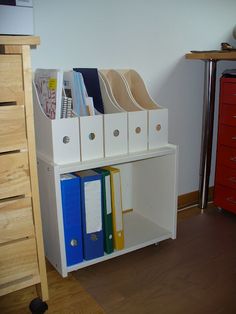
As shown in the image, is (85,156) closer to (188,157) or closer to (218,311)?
(218,311)

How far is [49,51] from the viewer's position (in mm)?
1489

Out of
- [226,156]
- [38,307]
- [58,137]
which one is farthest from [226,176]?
[38,307]

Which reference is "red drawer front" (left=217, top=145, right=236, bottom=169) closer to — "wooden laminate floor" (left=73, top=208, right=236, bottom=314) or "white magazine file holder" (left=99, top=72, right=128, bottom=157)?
"wooden laminate floor" (left=73, top=208, right=236, bottom=314)

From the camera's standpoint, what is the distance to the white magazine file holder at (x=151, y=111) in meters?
1.49

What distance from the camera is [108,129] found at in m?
1.36

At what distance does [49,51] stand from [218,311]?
1184 millimetres

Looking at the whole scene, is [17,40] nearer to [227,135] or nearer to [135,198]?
[135,198]

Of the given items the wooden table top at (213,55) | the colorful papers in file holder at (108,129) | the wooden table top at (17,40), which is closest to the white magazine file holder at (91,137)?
the colorful papers in file holder at (108,129)

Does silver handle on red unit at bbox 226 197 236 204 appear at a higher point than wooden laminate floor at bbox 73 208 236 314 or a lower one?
higher

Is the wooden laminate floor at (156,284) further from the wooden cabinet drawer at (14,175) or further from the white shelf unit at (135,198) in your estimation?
the wooden cabinet drawer at (14,175)

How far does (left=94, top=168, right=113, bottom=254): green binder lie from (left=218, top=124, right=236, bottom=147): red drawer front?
78cm

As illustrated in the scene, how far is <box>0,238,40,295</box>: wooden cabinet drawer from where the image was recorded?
1.12 m

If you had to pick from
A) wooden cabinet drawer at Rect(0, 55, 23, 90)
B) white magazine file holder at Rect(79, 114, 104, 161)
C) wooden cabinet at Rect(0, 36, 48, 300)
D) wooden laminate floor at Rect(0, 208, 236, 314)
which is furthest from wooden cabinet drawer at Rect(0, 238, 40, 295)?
wooden cabinet drawer at Rect(0, 55, 23, 90)

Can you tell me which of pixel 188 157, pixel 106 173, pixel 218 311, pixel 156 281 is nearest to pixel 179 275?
pixel 156 281
